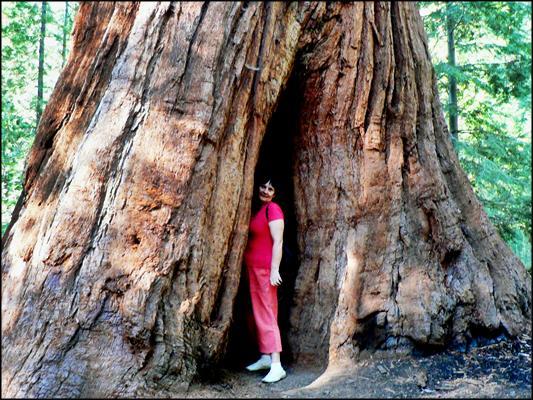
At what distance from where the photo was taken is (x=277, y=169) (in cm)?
632

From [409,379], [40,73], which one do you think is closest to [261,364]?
[409,379]

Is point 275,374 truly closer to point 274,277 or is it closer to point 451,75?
point 274,277

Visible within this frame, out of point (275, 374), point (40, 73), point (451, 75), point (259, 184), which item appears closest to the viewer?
point (275, 374)

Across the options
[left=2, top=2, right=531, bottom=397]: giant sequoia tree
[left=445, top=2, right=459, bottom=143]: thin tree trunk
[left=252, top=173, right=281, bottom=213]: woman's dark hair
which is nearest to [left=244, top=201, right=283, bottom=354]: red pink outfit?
[left=2, top=2, right=531, bottom=397]: giant sequoia tree


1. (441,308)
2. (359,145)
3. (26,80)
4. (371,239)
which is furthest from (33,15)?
(441,308)

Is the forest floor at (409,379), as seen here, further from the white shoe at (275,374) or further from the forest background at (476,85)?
the forest background at (476,85)

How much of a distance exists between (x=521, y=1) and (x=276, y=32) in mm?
5408

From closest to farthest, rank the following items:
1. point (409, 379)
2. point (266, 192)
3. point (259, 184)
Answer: point (409, 379) → point (266, 192) → point (259, 184)

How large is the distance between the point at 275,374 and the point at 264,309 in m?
0.65

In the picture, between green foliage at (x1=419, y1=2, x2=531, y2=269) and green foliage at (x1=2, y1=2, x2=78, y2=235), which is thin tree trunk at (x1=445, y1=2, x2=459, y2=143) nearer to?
green foliage at (x1=419, y1=2, x2=531, y2=269)

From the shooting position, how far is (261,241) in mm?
5156

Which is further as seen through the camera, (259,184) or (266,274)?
(259,184)

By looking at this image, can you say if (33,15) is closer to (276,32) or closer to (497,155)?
(276,32)

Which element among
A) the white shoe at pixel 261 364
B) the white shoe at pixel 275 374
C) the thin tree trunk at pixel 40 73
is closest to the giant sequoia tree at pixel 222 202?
the white shoe at pixel 261 364
